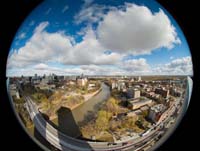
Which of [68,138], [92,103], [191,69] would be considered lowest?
[68,138]

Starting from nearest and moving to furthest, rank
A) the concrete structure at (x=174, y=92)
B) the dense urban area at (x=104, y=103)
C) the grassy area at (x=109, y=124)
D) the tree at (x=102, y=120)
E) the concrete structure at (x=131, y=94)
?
the concrete structure at (x=174, y=92) < the dense urban area at (x=104, y=103) < the concrete structure at (x=131, y=94) < the grassy area at (x=109, y=124) < the tree at (x=102, y=120)

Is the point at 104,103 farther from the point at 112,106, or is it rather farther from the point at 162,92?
the point at 162,92

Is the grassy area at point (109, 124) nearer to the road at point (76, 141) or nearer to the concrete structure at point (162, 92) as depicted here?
the road at point (76, 141)

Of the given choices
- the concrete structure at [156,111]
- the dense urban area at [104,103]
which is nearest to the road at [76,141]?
the dense urban area at [104,103]

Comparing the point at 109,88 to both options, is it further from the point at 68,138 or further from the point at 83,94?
the point at 68,138

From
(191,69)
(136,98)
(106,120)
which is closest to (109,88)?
(136,98)

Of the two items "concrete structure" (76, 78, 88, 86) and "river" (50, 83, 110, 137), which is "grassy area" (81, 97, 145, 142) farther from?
"concrete structure" (76, 78, 88, 86)

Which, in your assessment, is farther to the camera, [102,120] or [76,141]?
[102,120]

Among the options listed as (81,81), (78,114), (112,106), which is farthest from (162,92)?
(78,114)
